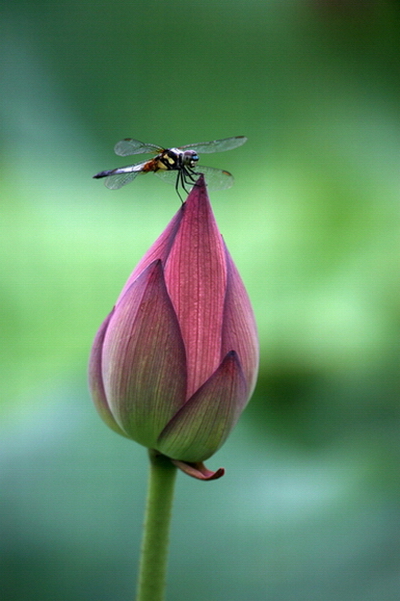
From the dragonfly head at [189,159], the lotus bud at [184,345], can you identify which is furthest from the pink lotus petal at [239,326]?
the dragonfly head at [189,159]

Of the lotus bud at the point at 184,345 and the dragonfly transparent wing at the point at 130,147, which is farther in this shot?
the dragonfly transparent wing at the point at 130,147

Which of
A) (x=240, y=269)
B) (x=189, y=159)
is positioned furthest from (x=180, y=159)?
(x=240, y=269)

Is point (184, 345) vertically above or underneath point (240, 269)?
underneath

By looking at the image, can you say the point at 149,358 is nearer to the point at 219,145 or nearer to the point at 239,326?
the point at 239,326

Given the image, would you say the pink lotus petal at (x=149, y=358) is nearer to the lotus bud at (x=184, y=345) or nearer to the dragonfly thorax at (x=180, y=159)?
the lotus bud at (x=184, y=345)

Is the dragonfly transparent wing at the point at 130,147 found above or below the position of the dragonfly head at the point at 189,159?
above

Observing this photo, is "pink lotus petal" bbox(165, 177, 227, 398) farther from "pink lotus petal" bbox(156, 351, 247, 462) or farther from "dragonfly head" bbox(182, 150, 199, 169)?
"dragonfly head" bbox(182, 150, 199, 169)
